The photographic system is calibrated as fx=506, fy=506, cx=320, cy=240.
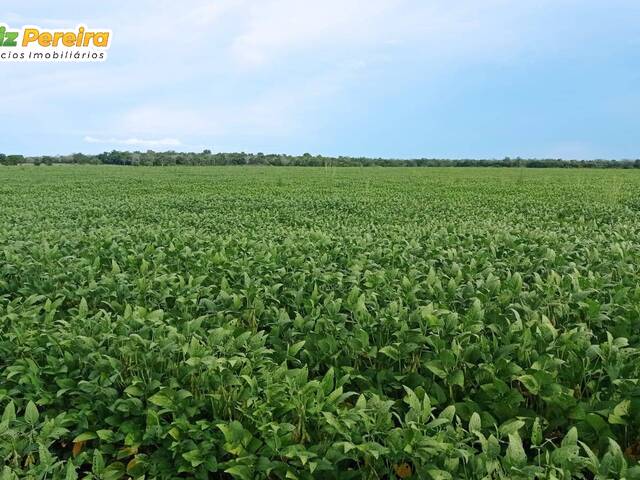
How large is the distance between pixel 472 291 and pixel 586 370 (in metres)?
1.41

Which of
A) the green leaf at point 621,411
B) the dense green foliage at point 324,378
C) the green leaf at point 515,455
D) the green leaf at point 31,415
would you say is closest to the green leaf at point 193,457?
the dense green foliage at point 324,378

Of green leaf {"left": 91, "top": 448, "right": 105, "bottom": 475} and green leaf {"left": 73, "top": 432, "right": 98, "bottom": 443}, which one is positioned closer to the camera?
green leaf {"left": 91, "top": 448, "right": 105, "bottom": 475}

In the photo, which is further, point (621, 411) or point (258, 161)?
point (258, 161)

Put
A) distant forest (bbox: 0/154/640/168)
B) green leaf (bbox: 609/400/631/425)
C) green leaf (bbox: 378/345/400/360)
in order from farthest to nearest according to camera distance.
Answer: distant forest (bbox: 0/154/640/168) → green leaf (bbox: 378/345/400/360) → green leaf (bbox: 609/400/631/425)

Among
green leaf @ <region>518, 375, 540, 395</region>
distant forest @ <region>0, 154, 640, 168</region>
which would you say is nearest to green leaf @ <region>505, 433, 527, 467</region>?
green leaf @ <region>518, 375, 540, 395</region>

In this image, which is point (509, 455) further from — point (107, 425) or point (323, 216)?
point (323, 216)

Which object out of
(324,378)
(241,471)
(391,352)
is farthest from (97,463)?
(391,352)

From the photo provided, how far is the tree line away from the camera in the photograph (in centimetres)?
9156

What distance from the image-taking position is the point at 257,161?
98.2 metres

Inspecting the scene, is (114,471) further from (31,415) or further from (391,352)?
(391,352)

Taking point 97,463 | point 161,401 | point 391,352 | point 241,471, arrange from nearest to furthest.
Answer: point 241,471 < point 97,463 < point 161,401 < point 391,352

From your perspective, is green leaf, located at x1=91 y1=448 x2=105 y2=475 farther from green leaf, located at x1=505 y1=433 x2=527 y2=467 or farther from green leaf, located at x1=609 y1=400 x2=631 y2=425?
green leaf, located at x1=609 y1=400 x2=631 y2=425

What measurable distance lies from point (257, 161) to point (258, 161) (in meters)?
0.19

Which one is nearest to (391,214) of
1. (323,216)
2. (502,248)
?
(323,216)
